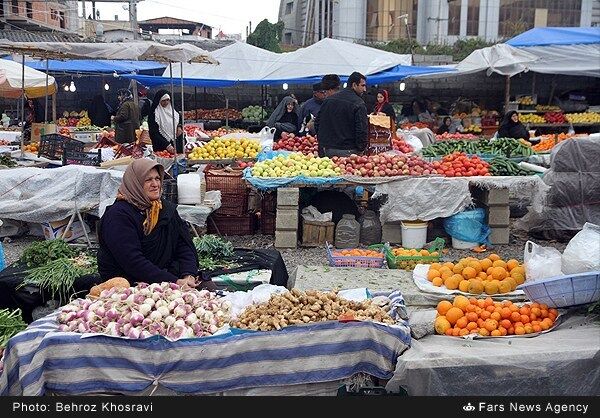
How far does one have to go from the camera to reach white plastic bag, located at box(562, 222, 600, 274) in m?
4.30

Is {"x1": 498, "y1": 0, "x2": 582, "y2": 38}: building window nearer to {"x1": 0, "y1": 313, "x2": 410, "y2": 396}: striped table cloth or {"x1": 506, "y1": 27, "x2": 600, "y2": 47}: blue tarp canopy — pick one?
{"x1": 506, "y1": 27, "x2": 600, "y2": 47}: blue tarp canopy

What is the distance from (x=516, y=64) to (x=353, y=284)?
12.8 metres

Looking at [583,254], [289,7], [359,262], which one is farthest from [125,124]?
[289,7]

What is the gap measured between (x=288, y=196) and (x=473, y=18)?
86.1ft

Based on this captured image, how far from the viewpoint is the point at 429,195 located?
848 cm

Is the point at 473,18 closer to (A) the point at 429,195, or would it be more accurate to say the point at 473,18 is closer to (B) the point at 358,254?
(A) the point at 429,195

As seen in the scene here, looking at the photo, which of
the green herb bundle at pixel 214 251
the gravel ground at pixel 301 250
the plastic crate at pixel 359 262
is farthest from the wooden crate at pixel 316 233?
the green herb bundle at pixel 214 251

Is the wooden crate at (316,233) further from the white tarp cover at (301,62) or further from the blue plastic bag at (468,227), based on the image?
the white tarp cover at (301,62)

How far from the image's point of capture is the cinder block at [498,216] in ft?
28.6

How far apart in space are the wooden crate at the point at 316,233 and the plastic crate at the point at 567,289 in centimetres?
443

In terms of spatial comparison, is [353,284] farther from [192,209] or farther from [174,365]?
[192,209]

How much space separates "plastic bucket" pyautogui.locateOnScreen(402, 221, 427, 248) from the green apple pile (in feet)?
3.78

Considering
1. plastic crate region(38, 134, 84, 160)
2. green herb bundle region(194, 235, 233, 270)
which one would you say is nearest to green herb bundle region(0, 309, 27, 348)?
green herb bundle region(194, 235, 233, 270)

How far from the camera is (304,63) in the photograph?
16.4 metres
